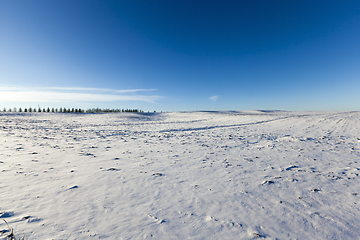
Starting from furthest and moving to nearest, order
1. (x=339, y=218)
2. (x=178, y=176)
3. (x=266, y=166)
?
(x=266, y=166)
(x=178, y=176)
(x=339, y=218)

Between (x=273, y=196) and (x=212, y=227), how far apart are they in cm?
218

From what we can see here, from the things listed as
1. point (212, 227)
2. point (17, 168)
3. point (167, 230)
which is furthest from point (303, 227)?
point (17, 168)

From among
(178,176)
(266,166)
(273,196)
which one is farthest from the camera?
(266,166)

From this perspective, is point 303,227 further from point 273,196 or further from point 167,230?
point 167,230

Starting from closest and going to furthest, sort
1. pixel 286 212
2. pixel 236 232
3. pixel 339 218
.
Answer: pixel 236 232 → pixel 339 218 → pixel 286 212

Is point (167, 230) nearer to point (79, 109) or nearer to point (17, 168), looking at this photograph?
point (17, 168)

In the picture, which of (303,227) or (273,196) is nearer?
(303,227)

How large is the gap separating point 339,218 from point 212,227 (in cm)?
275

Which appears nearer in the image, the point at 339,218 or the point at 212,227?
the point at 212,227

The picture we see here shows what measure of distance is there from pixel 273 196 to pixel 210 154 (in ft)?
13.7

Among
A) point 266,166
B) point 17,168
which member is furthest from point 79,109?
point 266,166

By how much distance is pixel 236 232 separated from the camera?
3.03 meters

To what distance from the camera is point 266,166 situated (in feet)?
21.4

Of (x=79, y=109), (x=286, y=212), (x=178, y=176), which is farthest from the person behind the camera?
(x=79, y=109)
